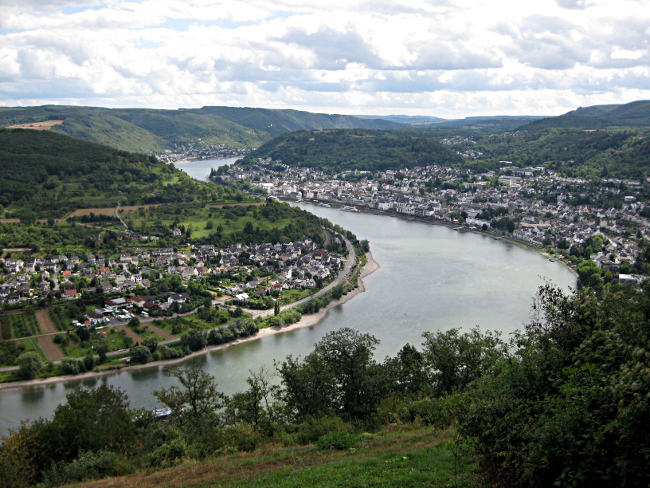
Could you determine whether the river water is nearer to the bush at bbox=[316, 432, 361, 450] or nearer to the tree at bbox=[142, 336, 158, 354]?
the tree at bbox=[142, 336, 158, 354]

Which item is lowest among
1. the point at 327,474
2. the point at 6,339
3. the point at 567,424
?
the point at 6,339

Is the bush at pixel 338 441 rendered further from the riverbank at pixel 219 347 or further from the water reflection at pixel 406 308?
the riverbank at pixel 219 347

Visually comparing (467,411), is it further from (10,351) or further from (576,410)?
(10,351)

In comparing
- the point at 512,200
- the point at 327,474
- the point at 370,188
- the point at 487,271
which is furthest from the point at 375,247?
the point at 327,474

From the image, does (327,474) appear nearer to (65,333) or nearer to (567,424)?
(567,424)

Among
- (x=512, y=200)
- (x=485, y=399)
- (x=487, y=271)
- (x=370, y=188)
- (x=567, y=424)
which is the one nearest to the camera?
(x=567, y=424)

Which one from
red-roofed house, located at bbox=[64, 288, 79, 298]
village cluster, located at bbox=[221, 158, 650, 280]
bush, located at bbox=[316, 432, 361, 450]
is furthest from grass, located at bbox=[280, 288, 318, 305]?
bush, located at bbox=[316, 432, 361, 450]

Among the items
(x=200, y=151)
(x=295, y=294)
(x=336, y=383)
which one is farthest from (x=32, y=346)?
(x=200, y=151)
